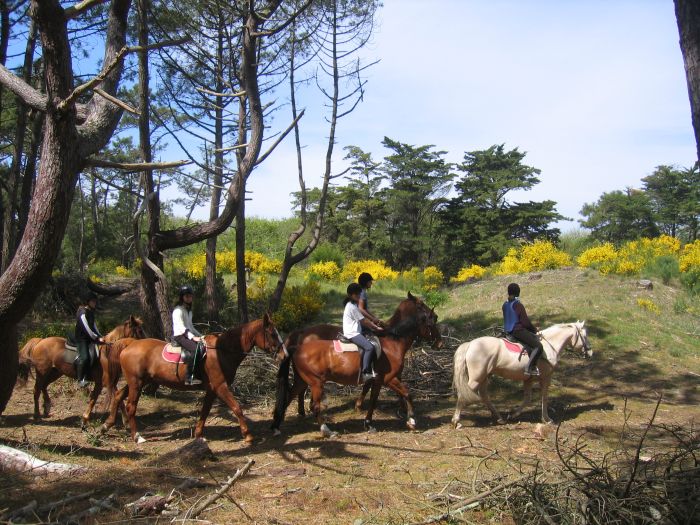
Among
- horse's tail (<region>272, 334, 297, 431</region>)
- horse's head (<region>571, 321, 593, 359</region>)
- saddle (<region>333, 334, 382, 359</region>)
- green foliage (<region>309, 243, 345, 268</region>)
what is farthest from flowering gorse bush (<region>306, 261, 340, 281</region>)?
horse's head (<region>571, 321, 593, 359</region>)

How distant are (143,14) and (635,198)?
30418 mm

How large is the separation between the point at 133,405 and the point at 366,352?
3610 mm

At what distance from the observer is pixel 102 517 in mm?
5227

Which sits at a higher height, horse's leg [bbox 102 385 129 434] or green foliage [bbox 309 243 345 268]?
green foliage [bbox 309 243 345 268]

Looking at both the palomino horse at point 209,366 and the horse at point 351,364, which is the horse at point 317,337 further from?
the palomino horse at point 209,366

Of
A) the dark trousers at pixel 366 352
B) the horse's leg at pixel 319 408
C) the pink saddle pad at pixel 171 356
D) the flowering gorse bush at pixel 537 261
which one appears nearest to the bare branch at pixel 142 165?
the pink saddle pad at pixel 171 356

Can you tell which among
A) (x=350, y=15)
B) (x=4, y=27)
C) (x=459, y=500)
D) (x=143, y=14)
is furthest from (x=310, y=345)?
(x=4, y=27)

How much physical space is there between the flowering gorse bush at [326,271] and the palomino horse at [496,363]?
14518 millimetres

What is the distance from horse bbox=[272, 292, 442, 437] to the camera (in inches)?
354

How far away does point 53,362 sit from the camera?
9609 millimetres

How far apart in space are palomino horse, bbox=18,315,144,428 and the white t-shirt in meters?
3.64

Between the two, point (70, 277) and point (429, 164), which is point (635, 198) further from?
point (70, 277)

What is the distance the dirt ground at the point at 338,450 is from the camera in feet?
18.9

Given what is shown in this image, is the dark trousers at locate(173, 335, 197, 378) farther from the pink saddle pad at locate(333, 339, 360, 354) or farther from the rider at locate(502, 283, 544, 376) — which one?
the rider at locate(502, 283, 544, 376)
